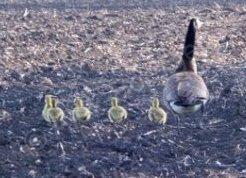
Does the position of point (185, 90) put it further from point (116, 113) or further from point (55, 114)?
point (55, 114)

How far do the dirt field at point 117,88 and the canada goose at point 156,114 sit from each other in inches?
3.6

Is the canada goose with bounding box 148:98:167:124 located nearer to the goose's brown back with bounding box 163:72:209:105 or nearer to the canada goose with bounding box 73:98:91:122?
the goose's brown back with bounding box 163:72:209:105

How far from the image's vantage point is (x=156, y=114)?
7992mm

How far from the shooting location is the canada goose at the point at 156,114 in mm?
7988

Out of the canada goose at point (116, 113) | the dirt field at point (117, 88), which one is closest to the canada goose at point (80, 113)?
the dirt field at point (117, 88)

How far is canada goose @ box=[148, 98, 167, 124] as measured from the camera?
7988mm

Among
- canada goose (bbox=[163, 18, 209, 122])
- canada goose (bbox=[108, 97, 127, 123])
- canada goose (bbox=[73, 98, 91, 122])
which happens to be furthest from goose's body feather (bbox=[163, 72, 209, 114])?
canada goose (bbox=[73, 98, 91, 122])

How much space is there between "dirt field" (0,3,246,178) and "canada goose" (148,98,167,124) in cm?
9

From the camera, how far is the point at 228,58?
10609mm

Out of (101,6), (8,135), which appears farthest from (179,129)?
(101,6)

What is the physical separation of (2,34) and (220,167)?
589 cm

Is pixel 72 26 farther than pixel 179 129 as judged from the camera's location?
Yes

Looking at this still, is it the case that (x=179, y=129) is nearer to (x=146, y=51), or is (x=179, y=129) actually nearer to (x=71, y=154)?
(x=71, y=154)

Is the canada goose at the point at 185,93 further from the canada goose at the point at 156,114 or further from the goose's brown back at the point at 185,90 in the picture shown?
the canada goose at the point at 156,114
